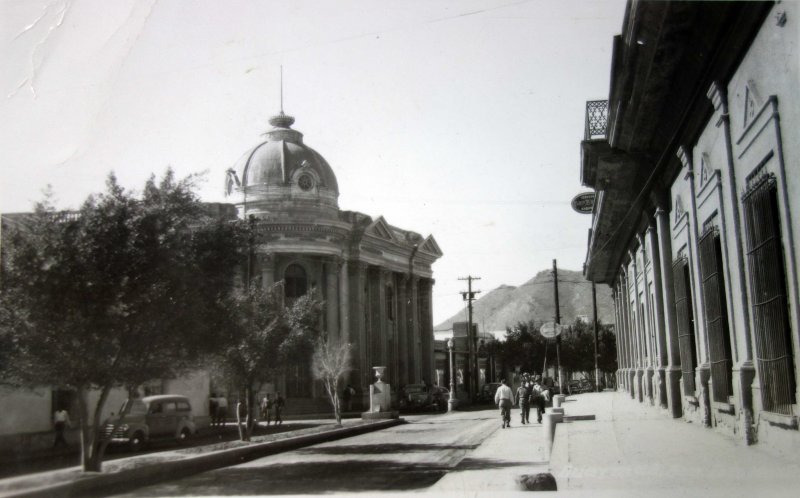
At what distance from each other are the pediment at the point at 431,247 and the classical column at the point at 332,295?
44.9ft

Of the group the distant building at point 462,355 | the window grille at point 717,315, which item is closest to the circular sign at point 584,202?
the window grille at point 717,315

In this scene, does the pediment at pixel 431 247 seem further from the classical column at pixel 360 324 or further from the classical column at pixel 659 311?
the classical column at pixel 659 311

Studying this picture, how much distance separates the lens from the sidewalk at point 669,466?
7.23 metres

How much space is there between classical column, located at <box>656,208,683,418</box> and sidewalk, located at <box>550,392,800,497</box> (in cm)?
342

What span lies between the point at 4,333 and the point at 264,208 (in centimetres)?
3254

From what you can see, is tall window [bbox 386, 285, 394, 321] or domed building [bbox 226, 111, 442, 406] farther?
tall window [bbox 386, 285, 394, 321]

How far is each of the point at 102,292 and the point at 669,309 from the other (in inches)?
435

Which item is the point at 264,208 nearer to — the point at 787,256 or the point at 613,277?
the point at 613,277

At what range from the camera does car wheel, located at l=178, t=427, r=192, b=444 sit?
24.3m

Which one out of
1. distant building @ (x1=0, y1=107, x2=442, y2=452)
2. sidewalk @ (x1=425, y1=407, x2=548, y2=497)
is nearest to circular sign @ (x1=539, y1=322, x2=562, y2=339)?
sidewalk @ (x1=425, y1=407, x2=548, y2=497)

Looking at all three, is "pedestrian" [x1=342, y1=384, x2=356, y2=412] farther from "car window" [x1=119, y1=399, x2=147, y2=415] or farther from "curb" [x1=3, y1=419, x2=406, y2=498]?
"curb" [x1=3, y1=419, x2=406, y2=498]

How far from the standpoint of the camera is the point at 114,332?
1287cm

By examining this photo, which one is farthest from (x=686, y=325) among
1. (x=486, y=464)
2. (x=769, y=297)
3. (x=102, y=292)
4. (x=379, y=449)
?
(x=102, y=292)

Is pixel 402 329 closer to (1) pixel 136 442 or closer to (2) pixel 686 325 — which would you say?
(1) pixel 136 442
